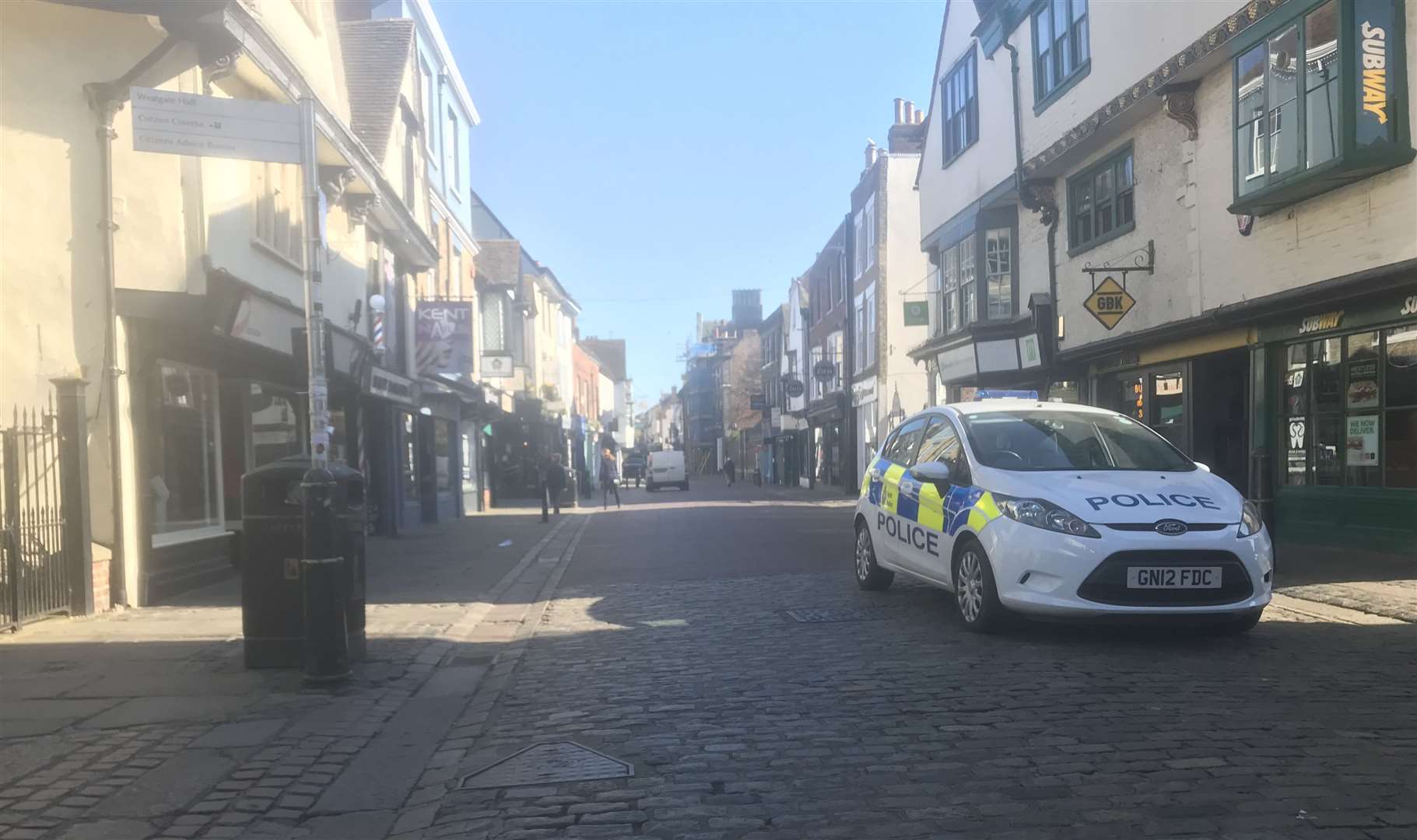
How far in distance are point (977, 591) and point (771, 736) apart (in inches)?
111

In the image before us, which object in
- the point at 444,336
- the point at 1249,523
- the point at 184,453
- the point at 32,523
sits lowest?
the point at 1249,523

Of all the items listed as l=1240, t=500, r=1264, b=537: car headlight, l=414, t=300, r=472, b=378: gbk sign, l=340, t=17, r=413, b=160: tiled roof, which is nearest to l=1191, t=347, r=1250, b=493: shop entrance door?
l=1240, t=500, r=1264, b=537: car headlight

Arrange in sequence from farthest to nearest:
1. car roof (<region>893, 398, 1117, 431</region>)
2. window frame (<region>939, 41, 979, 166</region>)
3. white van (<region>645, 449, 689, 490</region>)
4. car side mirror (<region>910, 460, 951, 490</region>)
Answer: white van (<region>645, 449, 689, 490</region>)
window frame (<region>939, 41, 979, 166</region>)
car roof (<region>893, 398, 1117, 431</region>)
car side mirror (<region>910, 460, 951, 490</region>)

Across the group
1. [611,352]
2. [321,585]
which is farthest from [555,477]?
[611,352]

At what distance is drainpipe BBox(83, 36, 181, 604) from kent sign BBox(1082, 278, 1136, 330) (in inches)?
464

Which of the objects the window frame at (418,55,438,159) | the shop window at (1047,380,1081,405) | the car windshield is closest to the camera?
the car windshield

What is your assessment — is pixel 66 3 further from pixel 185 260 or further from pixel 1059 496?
pixel 1059 496

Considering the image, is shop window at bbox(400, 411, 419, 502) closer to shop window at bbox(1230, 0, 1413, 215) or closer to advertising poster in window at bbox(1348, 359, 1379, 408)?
shop window at bbox(1230, 0, 1413, 215)

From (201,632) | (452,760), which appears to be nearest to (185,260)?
(201,632)

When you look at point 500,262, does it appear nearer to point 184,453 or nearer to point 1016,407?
point 184,453

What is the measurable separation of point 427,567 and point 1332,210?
11.4 metres

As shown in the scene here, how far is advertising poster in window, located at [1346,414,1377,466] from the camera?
10.9 m

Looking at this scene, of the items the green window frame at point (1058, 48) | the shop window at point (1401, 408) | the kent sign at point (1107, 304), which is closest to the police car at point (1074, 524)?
the shop window at point (1401, 408)

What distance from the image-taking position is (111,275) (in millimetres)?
9719
